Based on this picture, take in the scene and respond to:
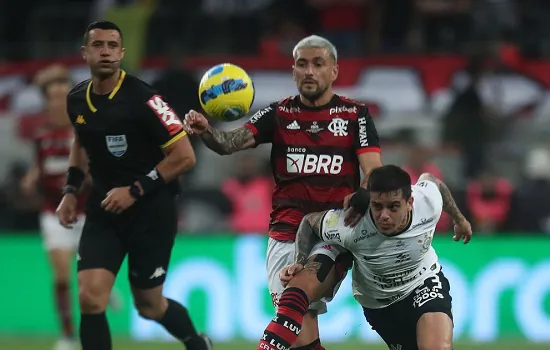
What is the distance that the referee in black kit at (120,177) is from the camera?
8070 mm

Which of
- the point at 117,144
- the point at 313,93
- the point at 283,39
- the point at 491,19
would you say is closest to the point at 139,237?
the point at 117,144

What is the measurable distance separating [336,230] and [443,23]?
9.40 meters

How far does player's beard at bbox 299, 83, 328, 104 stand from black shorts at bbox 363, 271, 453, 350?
140cm

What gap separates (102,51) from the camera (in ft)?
26.6

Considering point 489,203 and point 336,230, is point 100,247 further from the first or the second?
point 489,203

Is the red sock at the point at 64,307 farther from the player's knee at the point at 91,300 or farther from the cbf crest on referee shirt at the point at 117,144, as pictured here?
the cbf crest on referee shirt at the point at 117,144

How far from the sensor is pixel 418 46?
16422 millimetres

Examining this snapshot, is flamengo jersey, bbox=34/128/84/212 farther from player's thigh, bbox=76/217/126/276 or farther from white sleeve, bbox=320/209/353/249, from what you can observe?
white sleeve, bbox=320/209/353/249

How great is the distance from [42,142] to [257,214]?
3247 millimetres

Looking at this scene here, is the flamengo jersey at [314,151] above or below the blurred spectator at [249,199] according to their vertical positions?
above

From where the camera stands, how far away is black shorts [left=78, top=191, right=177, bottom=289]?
326 inches

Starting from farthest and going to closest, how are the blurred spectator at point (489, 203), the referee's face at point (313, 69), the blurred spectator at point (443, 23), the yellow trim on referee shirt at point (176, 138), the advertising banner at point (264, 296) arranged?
the blurred spectator at point (443, 23)
the blurred spectator at point (489, 203)
the advertising banner at point (264, 296)
the yellow trim on referee shirt at point (176, 138)
the referee's face at point (313, 69)

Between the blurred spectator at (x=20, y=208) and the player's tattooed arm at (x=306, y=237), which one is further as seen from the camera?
the blurred spectator at (x=20, y=208)

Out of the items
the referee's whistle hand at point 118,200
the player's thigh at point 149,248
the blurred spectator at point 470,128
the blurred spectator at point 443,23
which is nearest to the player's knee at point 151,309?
the player's thigh at point 149,248
